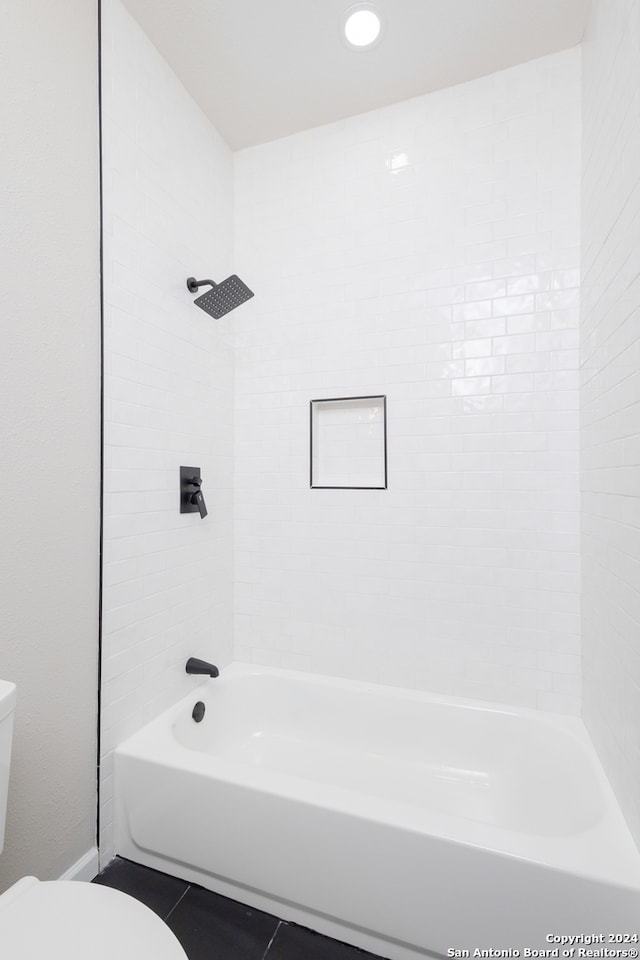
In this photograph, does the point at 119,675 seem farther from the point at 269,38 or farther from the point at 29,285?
the point at 269,38

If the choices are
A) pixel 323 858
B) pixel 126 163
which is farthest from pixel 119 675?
pixel 126 163

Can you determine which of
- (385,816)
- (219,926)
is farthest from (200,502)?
(219,926)

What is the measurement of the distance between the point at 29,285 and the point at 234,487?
47.2 inches

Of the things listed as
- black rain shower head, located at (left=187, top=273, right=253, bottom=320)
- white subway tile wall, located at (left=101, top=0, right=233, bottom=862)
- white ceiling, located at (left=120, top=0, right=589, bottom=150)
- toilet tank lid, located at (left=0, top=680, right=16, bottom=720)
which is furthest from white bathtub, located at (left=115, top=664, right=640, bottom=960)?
white ceiling, located at (left=120, top=0, right=589, bottom=150)

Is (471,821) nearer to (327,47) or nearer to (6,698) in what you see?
(6,698)

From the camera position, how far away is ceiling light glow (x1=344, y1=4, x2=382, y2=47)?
1.56m

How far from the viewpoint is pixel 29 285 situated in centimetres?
122

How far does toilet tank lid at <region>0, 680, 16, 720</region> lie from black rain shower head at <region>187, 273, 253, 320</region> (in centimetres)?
144

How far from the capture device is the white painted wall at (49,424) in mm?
1175

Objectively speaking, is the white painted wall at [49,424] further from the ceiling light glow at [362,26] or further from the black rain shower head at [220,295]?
the ceiling light glow at [362,26]

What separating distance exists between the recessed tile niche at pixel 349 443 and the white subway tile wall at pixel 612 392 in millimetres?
779

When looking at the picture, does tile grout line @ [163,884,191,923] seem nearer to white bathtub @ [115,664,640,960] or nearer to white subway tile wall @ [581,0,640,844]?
white bathtub @ [115,664,640,960]

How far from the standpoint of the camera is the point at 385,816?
1.20m

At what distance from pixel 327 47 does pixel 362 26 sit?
144 mm
